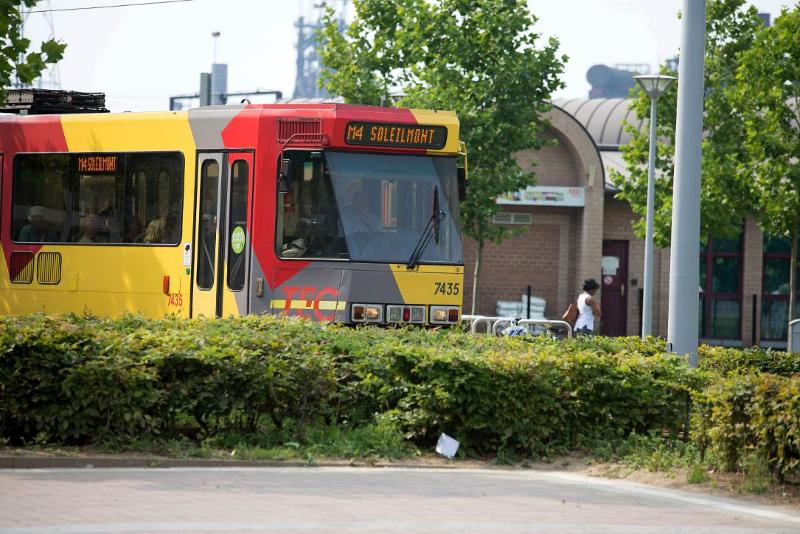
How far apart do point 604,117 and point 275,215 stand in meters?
32.8

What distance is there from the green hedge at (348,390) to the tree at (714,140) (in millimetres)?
17158

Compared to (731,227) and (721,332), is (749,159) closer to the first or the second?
(731,227)

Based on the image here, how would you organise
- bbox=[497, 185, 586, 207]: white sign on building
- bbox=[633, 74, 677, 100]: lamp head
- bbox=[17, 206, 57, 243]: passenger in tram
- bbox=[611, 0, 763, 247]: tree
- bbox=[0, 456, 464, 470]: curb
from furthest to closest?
bbox=[497, 185, 586, 207]: white sign on building, bbox=[611, 0, 763, 247]: tree, bbox=[633, 74, 677, 100]: lamp head, bbox=[17, 206, 57, 243]: passenger in tram, bbox=[0, 456, 464, 470]: curb

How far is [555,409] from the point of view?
1076 centimetres

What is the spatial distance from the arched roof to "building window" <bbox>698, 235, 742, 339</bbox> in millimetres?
7562

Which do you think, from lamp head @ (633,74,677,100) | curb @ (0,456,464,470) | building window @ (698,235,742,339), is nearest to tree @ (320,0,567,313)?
lamp head @ (633,74,677,100)

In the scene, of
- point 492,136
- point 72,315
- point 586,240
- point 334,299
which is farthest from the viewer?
point 586,240

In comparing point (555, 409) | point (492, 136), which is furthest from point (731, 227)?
point (555, 409)

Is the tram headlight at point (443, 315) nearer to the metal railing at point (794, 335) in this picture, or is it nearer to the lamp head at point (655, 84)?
the metal railing at point (794, 335)

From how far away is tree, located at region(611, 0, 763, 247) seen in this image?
91.8 ft

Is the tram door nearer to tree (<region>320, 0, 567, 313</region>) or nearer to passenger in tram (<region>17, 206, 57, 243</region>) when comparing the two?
passenger in tram (<region>17, 206, 57, 243</region>)

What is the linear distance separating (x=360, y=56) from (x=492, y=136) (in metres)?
3.83

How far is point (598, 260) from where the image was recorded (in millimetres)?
35344

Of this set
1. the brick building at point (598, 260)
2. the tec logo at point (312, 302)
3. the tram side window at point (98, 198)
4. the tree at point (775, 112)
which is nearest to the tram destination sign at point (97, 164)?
the tram side window at point (98, 198)
